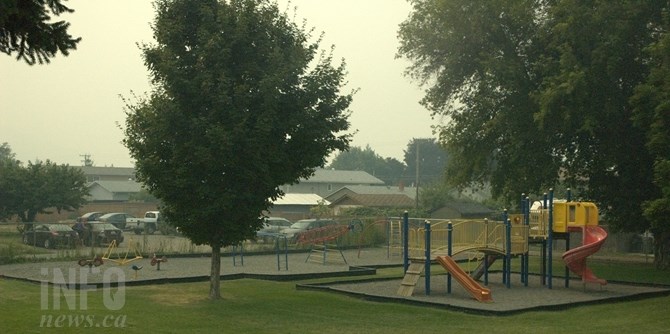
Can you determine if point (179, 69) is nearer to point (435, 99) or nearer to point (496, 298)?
point (496, 298)

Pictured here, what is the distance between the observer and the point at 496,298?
24.0 metres

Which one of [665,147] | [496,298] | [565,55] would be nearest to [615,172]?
[565,55]

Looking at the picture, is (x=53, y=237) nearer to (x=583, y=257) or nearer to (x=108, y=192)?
(x=583, y=257)

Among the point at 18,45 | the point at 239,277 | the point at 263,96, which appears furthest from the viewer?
the point at 239,277

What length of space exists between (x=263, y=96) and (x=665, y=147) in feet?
37.6

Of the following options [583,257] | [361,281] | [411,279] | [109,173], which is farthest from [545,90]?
[109,173]

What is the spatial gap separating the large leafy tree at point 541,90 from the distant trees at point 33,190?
90.2ft

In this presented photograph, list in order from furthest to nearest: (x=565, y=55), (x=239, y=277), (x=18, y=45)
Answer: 1. (x=565, y=55)
2. (x=239, y=277)
3. (x=18, y=45)

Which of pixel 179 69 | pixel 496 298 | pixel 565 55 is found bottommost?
pixel 496 298

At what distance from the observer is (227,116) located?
21266mm

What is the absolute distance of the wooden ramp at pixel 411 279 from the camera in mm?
23828

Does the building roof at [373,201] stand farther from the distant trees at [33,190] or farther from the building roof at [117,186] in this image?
the distant trees at [33,190]

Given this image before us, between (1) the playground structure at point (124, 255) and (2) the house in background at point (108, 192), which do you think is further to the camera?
(2) the house in background at point (108, 192)

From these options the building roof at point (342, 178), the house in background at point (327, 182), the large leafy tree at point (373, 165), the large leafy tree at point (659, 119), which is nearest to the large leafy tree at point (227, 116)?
the large leafy tree at point (659, 119)
